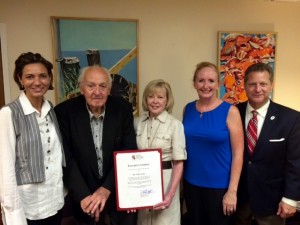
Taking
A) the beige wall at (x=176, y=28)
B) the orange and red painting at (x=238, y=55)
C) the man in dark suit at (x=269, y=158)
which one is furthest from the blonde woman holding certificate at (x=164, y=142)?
the orange and red painting at (x=238, y=55)

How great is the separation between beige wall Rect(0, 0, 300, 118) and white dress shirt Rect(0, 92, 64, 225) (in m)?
0.87

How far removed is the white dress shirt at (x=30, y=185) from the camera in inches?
51.9

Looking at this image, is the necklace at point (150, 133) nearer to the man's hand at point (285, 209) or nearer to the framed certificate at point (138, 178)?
the framed certificate at point (138, 178)

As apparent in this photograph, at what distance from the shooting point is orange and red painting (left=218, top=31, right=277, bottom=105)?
2.71 meters

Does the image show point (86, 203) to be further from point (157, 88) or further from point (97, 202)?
point (157, 88)

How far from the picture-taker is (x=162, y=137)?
1.73 m

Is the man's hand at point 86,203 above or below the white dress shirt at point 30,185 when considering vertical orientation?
below

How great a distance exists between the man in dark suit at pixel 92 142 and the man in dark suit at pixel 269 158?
2.50ft

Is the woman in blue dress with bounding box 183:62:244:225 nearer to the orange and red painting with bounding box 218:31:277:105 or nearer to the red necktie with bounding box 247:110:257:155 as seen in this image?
the red necktie with bounding box 247:110:257:155

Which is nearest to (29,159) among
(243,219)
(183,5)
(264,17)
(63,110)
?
(63,110)

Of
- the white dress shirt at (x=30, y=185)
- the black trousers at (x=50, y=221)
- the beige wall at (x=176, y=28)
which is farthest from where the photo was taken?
the beige wall at (x=176, y=28)

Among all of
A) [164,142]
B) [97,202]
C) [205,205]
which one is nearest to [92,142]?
[97,202]

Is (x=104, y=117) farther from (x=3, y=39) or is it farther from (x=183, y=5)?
(x=183, y=5)
